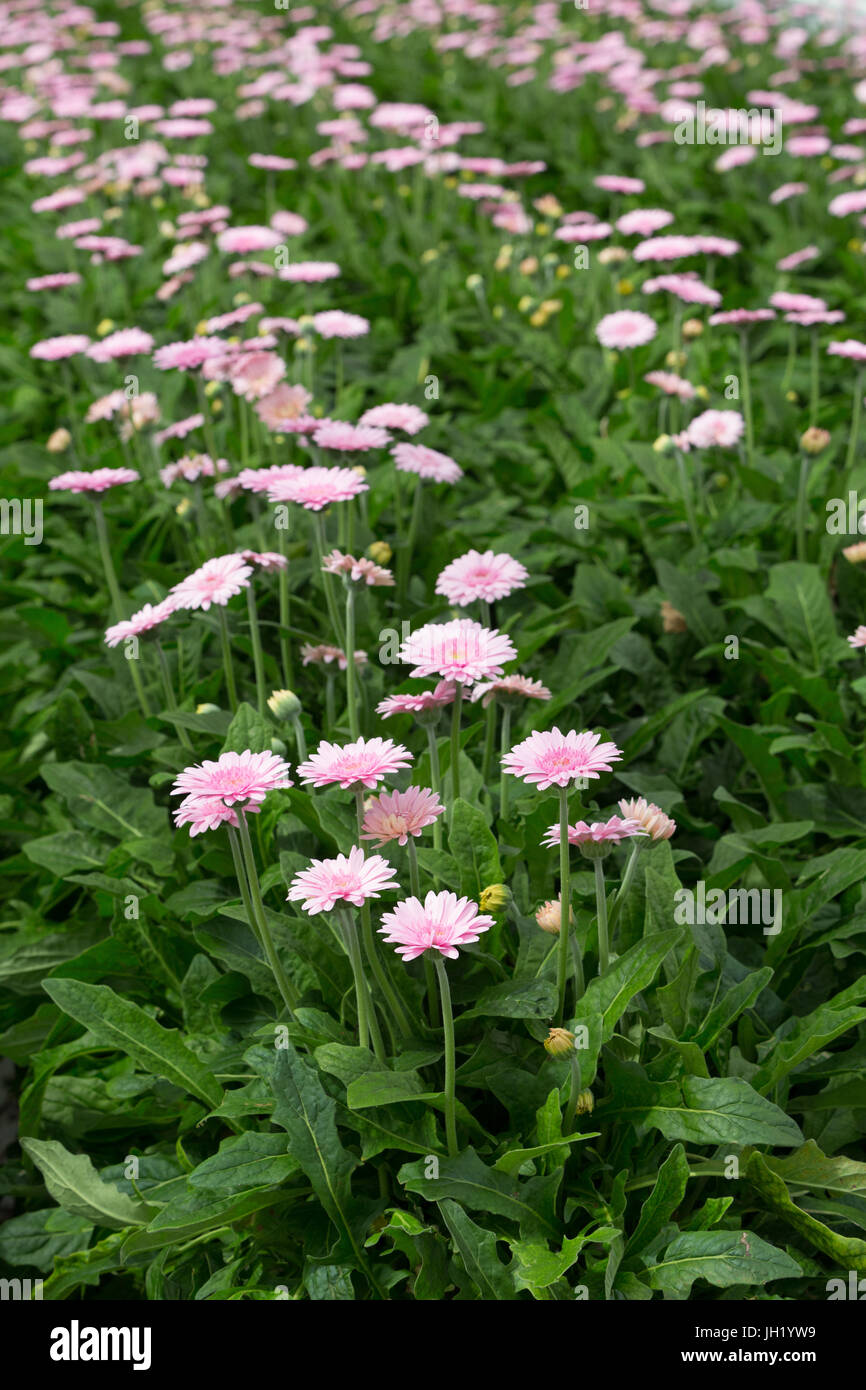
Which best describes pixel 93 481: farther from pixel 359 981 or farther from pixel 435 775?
pixel 359 981

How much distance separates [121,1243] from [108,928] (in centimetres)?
80

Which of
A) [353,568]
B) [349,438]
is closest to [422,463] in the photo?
[349,438]

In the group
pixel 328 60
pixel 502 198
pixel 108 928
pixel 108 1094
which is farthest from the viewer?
pixel 328 60

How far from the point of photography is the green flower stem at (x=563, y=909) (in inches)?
72.4

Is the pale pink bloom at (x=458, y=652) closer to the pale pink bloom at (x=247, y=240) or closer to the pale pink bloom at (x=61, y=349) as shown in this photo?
the pale pink bloom at (x=61, y=349)

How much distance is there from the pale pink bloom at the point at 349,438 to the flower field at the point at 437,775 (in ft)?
0.04

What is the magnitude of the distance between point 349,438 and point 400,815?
3.39 feet

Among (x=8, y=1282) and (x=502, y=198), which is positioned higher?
(x=502, y=198)

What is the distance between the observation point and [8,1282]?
221cm

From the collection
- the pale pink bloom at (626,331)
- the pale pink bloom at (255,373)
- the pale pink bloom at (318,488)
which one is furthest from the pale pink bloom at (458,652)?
the pale pink bloom at (626,331)

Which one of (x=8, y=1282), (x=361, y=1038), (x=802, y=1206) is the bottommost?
(x=8, y=1282)
